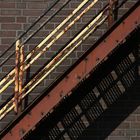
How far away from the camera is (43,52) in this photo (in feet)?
17.9

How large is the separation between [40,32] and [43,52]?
90 cm

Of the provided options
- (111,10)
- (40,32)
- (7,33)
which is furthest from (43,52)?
(111,10)

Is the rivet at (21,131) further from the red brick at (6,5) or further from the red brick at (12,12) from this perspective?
the red brick at (6,5)

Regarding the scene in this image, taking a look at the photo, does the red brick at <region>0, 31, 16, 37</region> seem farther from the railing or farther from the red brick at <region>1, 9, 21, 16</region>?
the railing

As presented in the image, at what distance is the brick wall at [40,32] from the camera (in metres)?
6.21

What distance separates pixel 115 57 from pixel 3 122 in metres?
2.03

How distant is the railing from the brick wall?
12cm

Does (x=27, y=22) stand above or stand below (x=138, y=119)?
above

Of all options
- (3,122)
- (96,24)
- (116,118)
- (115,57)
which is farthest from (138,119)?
(3,122)

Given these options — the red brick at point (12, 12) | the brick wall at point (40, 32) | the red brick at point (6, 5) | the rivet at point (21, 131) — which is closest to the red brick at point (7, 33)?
the brick wall at point (40, 32)

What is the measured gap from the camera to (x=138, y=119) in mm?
6367

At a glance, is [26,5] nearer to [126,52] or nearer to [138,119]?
[126,52]

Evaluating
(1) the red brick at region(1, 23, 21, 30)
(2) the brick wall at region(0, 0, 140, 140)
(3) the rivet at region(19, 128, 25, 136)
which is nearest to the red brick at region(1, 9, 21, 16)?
(2) the brick wall at region(0, 0, 140, 140)

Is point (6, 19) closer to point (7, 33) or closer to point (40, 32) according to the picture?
point (7, 33)
